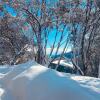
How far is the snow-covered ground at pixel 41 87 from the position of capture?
3066mm

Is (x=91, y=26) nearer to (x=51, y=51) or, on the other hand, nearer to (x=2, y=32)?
(x=51, y=51)

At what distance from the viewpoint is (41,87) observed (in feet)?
11.1

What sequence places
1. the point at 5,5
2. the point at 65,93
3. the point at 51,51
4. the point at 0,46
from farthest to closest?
1. the point at 0,46
2. the point at 51,51
3. the point at 5,5
4. the point at 65,93

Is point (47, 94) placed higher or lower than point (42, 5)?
lower

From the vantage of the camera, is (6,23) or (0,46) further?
(0,46)

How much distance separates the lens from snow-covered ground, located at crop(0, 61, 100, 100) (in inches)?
121

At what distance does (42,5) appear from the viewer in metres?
14.4

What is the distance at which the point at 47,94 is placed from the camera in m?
3.17

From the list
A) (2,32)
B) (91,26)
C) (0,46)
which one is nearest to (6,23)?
(2,32)

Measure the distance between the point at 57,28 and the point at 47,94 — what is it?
12411mm

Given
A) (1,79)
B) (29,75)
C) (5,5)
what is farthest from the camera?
(5,5)

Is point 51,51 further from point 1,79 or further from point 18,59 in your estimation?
point 1,79

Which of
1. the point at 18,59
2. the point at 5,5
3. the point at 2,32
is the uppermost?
the point at 5,5

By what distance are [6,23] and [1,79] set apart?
12.8 metres
